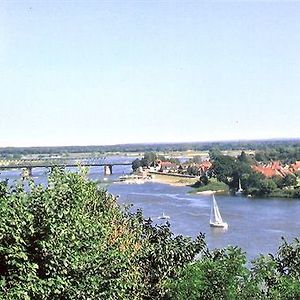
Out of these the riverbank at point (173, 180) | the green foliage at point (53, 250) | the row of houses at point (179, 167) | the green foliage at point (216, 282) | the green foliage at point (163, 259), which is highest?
the green foliage at point (53, 250)

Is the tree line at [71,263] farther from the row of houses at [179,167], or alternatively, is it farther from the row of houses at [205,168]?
the row of houses at [179,167]

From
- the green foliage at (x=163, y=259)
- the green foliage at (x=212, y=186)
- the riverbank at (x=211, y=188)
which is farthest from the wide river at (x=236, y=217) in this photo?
the green foliage at (x=163, y=259)

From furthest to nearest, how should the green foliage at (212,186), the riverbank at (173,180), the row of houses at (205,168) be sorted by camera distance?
1. the riverbank at (173,180)
2. the row of houses at (205,168)
3. the green foliage at (212,186)

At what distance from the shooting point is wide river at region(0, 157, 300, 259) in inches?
507

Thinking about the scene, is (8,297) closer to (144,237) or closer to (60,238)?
(60,238)

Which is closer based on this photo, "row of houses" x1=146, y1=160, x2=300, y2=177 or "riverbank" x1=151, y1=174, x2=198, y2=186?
"row of houses" x1=146, y1=160, x2=300, y2=177

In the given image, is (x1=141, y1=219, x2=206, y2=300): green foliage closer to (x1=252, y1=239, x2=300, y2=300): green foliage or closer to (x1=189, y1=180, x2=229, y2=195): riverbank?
(x1=252, y1=239, x2=300, y2=300): green foliage

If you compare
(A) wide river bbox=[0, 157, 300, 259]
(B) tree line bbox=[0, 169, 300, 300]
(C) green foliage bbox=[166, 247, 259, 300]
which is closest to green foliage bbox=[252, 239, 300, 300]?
(B) tree line bbox=[0, 169, 300, 300]

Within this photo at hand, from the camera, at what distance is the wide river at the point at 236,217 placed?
507 inches

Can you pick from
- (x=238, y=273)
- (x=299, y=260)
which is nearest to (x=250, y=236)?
(x=299, y=260)

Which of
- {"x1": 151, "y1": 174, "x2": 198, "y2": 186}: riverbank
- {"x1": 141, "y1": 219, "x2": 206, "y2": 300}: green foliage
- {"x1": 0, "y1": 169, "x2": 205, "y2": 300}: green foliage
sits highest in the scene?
{"x1": 0, "y1": 169, "x2": 205, "y2": 300}: green foliage

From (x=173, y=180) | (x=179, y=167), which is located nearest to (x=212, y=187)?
(x=173, y=180)

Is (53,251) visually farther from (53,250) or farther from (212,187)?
(212,187)

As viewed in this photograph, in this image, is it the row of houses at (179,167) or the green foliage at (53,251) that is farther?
the row of houses at (179,167)
